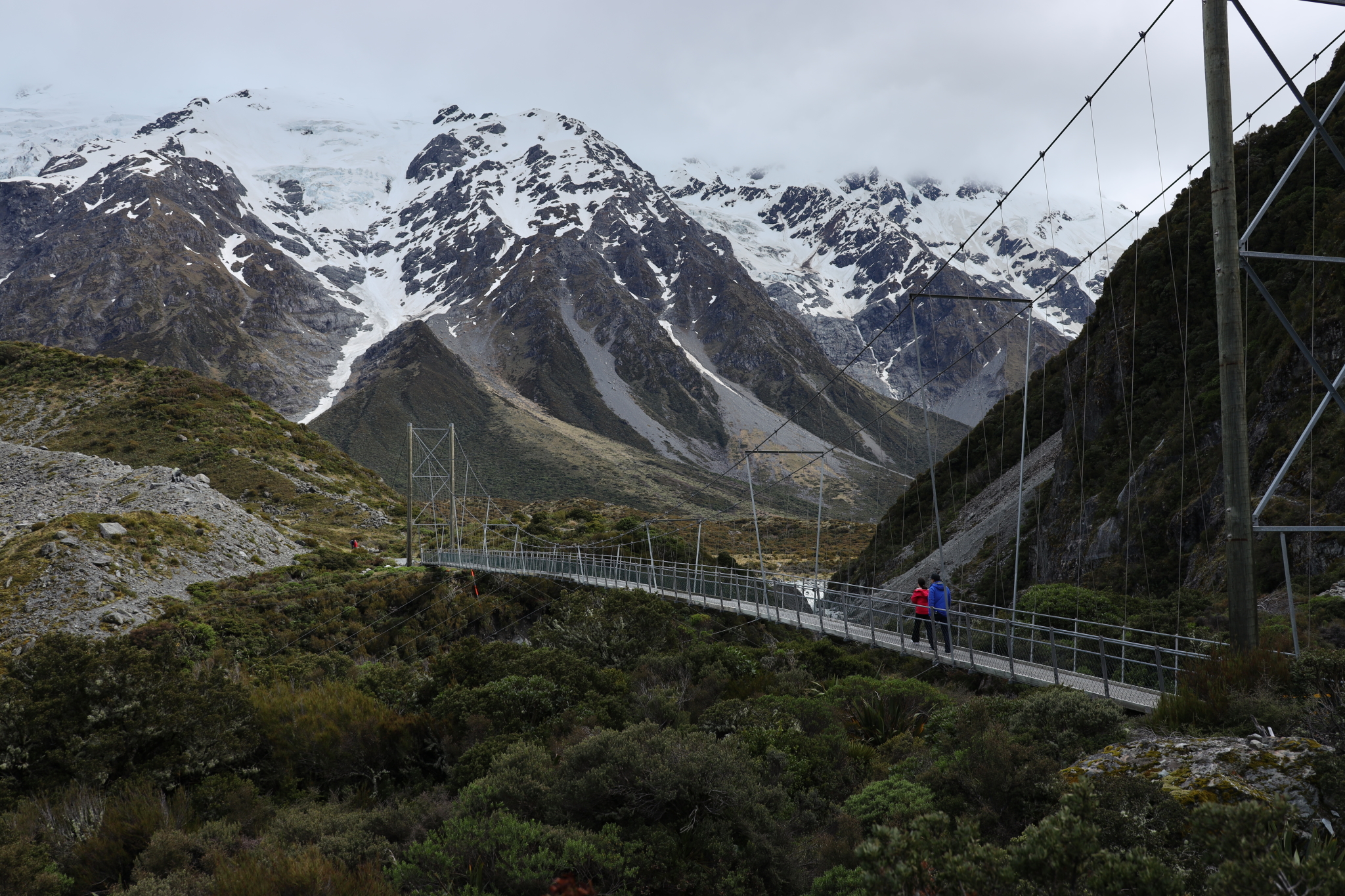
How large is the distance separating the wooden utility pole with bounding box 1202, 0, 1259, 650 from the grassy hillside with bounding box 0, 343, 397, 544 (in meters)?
48.0

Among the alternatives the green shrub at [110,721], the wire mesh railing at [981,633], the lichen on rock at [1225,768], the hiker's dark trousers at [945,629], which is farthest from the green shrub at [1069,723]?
the green shrub at [110,721]

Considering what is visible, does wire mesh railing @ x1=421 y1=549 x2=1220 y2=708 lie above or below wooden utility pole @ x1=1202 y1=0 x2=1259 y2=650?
below

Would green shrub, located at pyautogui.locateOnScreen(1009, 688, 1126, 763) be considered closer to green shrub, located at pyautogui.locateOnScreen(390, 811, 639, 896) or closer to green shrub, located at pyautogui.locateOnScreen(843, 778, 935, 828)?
green shrub, located at pyautogui.locateOnScreen(843, 778, 935, 828)

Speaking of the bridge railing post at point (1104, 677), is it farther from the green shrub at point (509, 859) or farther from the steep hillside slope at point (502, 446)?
the steep hillside slope at point (502, 446)

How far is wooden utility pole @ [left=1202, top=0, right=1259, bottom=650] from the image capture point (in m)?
8.05

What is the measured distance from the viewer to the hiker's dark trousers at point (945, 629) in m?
14.5

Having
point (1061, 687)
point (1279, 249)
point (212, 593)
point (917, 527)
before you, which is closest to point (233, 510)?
point (212, 593)

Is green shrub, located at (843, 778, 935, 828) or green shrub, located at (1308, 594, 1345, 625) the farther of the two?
green shrub, located at (1308, 594, 1345, 625)

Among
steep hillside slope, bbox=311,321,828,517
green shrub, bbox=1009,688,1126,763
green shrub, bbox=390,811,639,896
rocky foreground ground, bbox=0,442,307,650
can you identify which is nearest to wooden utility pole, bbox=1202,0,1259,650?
green shrub, bbox=1009,688,1126,763

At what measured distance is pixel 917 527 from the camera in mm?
39656

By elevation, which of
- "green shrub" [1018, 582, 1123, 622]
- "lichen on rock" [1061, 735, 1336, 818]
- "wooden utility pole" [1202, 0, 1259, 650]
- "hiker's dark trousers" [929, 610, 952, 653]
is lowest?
"green shrub" [1018, 582, 1123, 622]

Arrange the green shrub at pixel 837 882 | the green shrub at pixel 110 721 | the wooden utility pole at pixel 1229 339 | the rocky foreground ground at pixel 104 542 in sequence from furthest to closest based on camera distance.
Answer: the rocky foreground ground at pixel 104 542 < the green shrub at pixel 110 721 < the wooden utility pole at pixel 1229 339 < the green shrub at pixel 837 882

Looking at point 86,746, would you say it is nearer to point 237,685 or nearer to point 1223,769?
point 237,685

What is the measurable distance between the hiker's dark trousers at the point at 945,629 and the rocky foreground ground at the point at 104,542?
24486 mm
